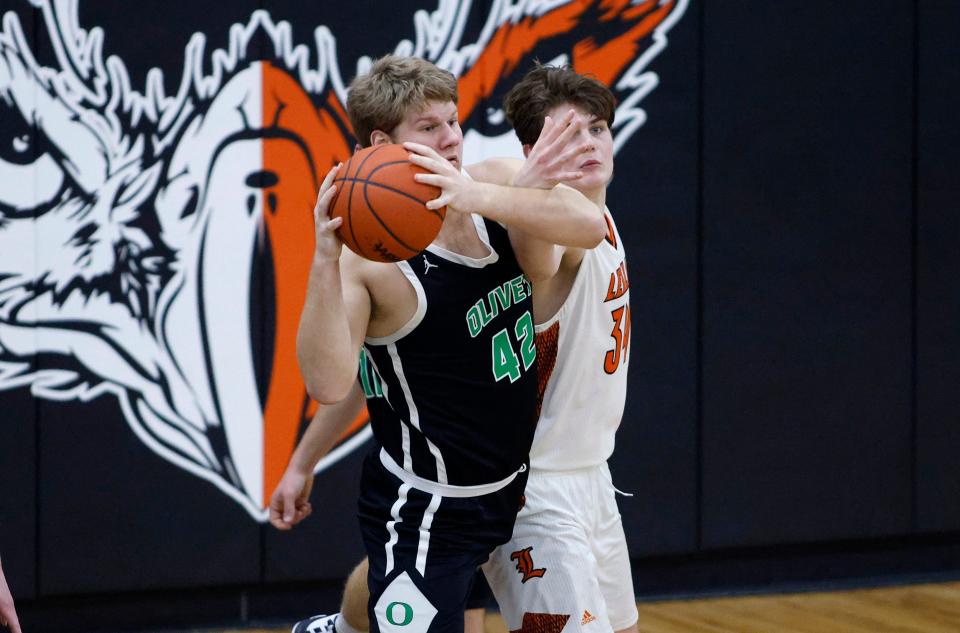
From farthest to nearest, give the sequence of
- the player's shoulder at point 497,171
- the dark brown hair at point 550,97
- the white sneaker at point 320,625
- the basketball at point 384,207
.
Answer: the white sneaker at point 320,625
the dark brown hair at point 550,97
the player's shoulder at point 497,171
the basketball at point 384,207

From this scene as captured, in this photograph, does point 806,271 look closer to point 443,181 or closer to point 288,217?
point 288,217

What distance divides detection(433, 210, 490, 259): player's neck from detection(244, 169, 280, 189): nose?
2105mm

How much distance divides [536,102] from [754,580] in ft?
9.80

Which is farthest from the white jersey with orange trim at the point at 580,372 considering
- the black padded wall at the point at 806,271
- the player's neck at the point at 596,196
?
the black padded wall at the point at 806,271

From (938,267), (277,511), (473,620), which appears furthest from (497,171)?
(938,267)

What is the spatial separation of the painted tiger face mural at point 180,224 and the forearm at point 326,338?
7.34 feet

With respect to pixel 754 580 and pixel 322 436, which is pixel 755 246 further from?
pixel 322 436

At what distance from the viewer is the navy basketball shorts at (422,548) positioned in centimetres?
265

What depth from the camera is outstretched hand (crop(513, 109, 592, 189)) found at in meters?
2.42

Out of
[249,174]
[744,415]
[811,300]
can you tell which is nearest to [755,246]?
[811,300]

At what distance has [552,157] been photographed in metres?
2.44

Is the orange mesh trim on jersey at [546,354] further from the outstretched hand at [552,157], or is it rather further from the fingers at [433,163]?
the fingers at [433,163]

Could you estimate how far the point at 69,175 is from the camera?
4523 millimetres

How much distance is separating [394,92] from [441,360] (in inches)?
21.9
